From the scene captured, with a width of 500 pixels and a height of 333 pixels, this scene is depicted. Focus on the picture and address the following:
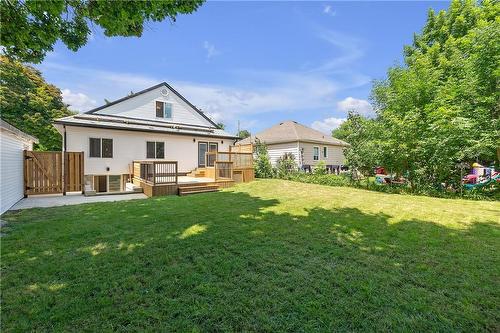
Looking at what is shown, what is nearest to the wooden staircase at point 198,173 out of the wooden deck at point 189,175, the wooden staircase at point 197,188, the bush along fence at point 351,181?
the wooden deck at point 189,175

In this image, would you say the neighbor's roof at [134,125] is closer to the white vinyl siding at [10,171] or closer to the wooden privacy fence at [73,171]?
the wooden privacy fence at [73,171]

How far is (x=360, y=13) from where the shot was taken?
995cm

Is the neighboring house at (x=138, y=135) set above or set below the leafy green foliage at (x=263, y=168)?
above

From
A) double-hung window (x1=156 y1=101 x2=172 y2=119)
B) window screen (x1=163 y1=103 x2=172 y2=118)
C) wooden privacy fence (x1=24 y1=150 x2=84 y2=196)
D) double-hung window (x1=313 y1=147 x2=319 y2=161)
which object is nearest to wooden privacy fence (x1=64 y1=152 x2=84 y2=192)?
wooden privacy fence (x1=24 y1=150 x2=84 y2=196)

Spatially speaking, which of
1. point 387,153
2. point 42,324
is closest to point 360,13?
point 387,153

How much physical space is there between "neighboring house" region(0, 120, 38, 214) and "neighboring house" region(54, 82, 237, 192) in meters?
3.29

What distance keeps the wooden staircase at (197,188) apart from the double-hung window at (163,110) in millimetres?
7933

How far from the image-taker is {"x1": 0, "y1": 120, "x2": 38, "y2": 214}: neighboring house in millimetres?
6566

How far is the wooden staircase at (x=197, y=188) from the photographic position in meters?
10.3

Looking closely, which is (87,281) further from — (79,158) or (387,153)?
(387,153)

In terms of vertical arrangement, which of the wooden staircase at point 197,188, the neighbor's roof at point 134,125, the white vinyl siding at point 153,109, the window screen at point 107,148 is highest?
the white vinyl siding at point 153,109

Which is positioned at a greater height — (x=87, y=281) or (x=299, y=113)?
(x=299, y=113)

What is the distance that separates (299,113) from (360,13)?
74.6ft

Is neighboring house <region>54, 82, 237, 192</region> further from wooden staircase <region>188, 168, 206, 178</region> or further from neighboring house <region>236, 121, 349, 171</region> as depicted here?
neighboring house <region>236, 121, 349, 171</region>
